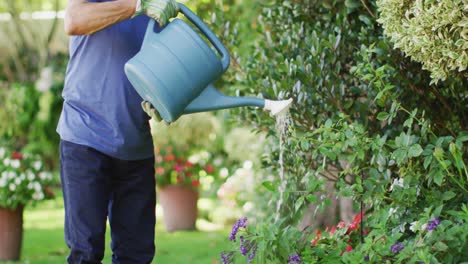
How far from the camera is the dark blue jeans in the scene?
2467 millimetres

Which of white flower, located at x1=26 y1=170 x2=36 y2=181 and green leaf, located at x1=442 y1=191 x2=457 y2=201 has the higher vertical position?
green leaf, located at x1=442 y1=191 x2=457 y2=201

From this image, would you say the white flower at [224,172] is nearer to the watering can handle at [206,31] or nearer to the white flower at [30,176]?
the white flower at [30,176]

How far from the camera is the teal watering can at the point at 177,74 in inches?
89.0

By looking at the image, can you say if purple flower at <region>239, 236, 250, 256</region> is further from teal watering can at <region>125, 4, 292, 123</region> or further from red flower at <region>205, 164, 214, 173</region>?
red flower at <region>205, 164, 214, 173</region>

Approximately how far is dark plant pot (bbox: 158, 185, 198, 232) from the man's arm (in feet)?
15.1

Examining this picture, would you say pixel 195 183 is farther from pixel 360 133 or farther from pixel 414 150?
pixel 414 150

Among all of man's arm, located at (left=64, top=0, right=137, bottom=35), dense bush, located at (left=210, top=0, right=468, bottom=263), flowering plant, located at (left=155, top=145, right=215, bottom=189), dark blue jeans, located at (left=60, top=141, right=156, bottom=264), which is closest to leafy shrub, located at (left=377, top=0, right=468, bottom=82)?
dense bush, located at (left=210, top=0, right=468, bottom=263)

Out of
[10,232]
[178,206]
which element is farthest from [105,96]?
[178,206]

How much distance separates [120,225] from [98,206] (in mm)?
182

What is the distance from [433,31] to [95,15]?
997mm

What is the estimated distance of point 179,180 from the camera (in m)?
6.75

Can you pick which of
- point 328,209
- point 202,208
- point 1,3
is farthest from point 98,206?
point 1,3

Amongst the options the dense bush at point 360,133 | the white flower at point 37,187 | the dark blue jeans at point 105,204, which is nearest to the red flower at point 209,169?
the white flower at point 37,187

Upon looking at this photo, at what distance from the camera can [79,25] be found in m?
2.29
